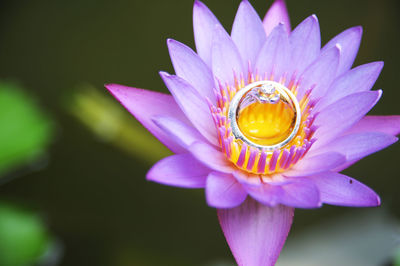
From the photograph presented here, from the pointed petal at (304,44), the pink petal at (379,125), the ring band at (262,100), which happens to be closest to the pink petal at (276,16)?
the pointed petal at (304,44)

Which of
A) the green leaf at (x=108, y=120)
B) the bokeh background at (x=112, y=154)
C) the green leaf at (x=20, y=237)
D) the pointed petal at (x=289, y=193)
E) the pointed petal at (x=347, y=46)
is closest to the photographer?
the pointed petal at (x=289, y=193)

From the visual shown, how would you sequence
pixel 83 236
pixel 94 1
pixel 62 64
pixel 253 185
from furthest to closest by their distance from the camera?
1. pixel 94 1
2. pixel 62 64
3. pixel 83 236
4. pixel 253 185

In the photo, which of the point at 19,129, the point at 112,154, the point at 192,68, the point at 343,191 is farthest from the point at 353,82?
the point at 19,129

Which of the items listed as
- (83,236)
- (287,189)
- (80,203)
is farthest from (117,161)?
(287,189)

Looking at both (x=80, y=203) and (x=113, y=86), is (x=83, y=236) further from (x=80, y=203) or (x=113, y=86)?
(x=113, y=86)

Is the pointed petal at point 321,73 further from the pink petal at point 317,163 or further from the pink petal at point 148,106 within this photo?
the pink petal at point 148,106

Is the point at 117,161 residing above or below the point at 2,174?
below

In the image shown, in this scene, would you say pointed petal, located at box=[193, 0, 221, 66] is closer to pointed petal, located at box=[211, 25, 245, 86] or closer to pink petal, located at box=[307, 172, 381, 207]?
pointed petal, located at box=[211, 25, 245, 86]
